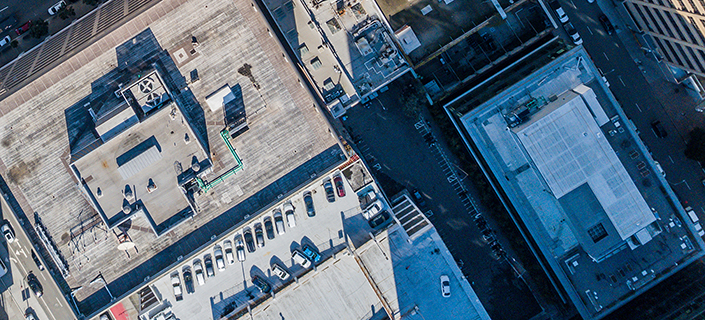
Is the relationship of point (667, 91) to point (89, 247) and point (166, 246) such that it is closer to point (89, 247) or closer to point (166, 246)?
point (166, 246)

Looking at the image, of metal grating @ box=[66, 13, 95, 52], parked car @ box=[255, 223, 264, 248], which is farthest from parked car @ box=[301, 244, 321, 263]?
metal grating @ box=[66, 13, 95, 52]

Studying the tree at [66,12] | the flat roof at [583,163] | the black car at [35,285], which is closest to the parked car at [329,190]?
the flat roof at [583,163]

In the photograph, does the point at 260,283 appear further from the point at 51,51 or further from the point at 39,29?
the point at 39,29

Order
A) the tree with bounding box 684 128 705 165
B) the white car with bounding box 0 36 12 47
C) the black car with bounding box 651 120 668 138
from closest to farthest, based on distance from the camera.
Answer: the tree with bounding box 684 128 705 165
the black car with bounding box 651 120 668 138
the white car with bounding box 0 36 12 47

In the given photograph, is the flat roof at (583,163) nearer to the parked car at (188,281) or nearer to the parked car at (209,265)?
the parked car at (209,265)

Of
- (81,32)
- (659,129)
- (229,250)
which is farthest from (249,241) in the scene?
(659,129)

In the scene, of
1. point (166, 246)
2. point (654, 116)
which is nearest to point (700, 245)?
point (654, 116)

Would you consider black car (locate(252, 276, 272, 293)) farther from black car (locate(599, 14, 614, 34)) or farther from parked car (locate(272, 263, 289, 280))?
black car (locate(599, 14, 614, 34))
